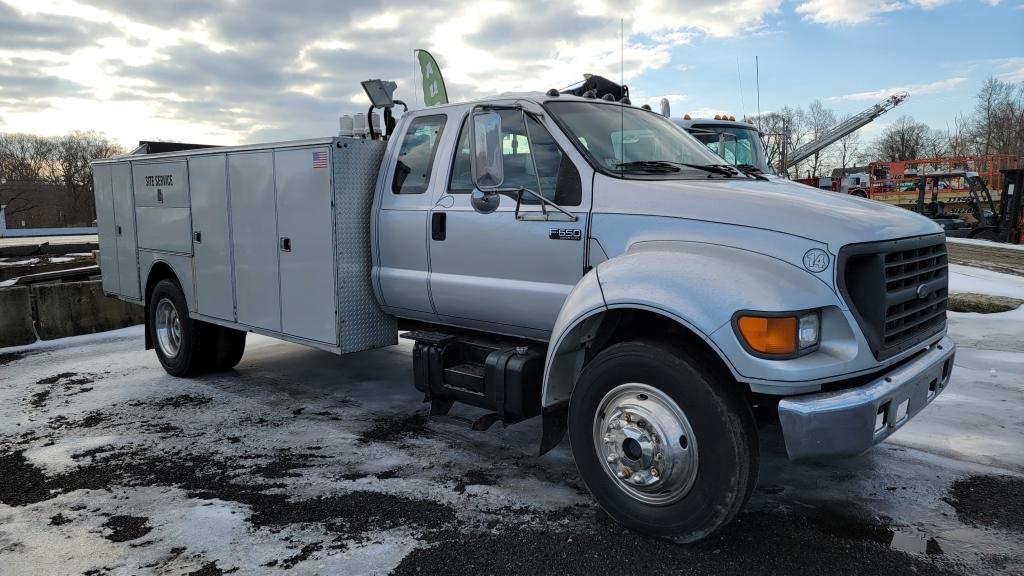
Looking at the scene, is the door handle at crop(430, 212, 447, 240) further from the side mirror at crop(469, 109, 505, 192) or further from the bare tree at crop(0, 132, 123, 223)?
the bare tree at crop(0, 132, 123, 223)

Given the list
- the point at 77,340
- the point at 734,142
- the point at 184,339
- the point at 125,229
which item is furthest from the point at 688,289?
the point at 734,142

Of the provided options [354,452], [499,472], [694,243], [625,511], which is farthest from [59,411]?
[694,243]

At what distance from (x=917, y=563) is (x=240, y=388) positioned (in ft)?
18.8

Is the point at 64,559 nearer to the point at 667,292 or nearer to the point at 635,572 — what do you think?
the point at 635,572

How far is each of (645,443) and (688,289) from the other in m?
0.78

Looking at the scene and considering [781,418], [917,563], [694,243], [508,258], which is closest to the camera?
[781,418]

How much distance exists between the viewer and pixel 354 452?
190 inches

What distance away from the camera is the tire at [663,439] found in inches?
123

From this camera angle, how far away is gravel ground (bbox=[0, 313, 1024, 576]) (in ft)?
10.9

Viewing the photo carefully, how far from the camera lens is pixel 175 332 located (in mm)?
7238

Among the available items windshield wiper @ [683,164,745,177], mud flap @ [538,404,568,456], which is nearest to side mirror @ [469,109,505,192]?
windshield wiper @ [683,164,745,177]

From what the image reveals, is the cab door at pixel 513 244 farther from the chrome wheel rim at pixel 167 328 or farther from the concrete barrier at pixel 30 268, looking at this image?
the concrete barrier at pixel 30 268

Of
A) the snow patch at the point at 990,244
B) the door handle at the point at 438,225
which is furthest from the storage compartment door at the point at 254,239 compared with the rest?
the snow patch at the point at 990,244

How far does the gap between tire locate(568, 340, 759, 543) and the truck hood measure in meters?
0.72
